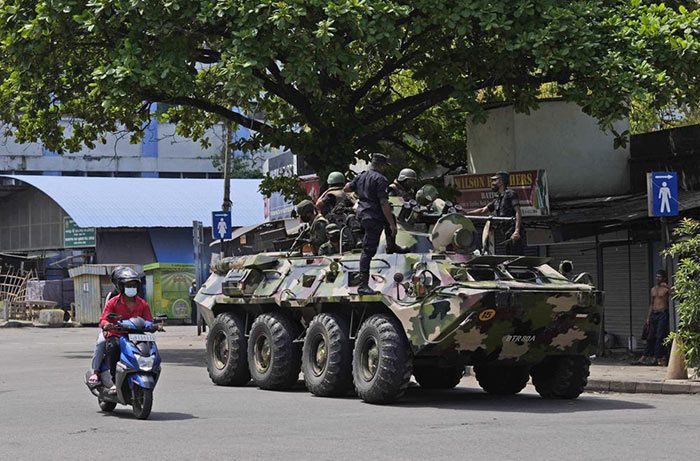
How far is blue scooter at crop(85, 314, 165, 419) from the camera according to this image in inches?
487

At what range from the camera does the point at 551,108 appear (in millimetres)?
24828

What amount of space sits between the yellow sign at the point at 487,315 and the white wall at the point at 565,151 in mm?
11798

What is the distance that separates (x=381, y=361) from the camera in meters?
13.6

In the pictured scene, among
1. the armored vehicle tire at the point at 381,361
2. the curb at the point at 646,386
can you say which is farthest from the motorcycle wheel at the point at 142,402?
the curb at the point at 646,386

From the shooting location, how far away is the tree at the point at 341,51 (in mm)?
19703

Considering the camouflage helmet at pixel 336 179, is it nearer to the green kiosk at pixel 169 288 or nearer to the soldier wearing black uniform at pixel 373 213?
the soldier wearing black uniform at pixel 373 213

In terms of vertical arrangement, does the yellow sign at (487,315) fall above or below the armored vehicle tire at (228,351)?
above

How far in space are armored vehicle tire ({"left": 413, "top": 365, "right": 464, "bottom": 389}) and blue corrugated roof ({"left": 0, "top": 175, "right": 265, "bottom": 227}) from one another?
32.8 metres

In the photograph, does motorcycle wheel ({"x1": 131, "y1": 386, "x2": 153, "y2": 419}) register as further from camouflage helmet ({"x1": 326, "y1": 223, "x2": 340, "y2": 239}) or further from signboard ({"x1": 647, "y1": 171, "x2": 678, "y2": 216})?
signboard ({"x1": 647, "y1": 171, "x2": 678, "y2": 216})

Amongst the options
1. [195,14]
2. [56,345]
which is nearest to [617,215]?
[195,14]

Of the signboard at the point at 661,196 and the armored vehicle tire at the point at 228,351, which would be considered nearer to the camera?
the armored vehicle tire at the point at 228,351

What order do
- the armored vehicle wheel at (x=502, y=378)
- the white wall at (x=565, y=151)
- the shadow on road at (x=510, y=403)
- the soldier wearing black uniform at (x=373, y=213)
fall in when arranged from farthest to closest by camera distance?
1. the white wall at (x=565, y=151)
2. the armored vehicle wheel at (x=502, y=378)
3. the soldier wearing black uniform at (x=373, y=213)
4. the shadow on road at (x=510, y=403)

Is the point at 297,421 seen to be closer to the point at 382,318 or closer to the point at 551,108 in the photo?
the point at 382,318

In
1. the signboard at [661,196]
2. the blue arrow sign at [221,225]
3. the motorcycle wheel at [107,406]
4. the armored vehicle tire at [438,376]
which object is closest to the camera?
the motorcycle wheel at [107,406]
